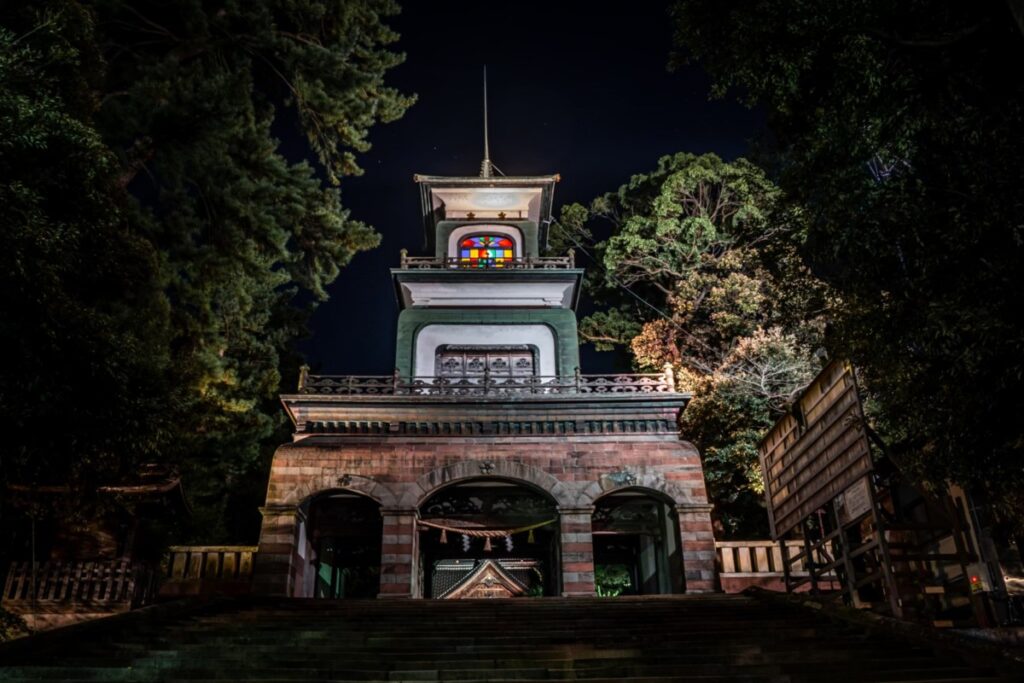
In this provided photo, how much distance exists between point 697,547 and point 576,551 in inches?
110

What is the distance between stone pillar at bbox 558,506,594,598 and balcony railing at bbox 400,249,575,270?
28.4 feet

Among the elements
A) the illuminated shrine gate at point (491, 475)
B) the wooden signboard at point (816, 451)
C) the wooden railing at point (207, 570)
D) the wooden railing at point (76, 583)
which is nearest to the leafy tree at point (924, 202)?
the wooden signboard at point (816, 451)

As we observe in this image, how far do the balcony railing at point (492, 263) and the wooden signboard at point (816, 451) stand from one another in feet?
34.3

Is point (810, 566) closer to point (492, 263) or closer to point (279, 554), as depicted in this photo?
point (279, 554)

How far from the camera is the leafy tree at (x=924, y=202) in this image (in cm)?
724

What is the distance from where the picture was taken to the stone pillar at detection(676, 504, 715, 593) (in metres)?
15.1

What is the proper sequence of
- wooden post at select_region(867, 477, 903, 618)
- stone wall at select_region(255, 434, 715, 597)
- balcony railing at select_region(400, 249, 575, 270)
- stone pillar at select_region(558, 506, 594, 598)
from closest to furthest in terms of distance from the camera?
wooden post at select_region(867, 477, 903, 618)
stone pillar at select_region(558, 506, 594, 598)
stone wall at select_region(255, 434, 715, 597)
balcony railing at select_region(400, 249, 575, 270)

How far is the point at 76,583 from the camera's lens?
1291 centimetres

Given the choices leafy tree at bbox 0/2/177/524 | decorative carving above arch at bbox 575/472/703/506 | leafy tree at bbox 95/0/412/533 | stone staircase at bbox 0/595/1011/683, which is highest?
leafy tree at bbox 95/0/412/533

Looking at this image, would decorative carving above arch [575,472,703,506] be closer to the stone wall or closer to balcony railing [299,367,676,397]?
the stone wall

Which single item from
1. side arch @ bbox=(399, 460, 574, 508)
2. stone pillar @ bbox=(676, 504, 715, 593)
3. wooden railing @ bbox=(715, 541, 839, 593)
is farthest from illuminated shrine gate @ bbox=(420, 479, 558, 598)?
wooden railing @ bbox=(715, 541, 839, 593)

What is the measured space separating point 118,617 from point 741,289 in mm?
19390

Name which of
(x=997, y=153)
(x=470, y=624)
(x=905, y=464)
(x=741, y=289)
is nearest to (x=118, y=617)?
(x=470, y=624)

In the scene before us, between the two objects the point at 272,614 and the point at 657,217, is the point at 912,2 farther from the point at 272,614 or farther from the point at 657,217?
the point at 657,217
